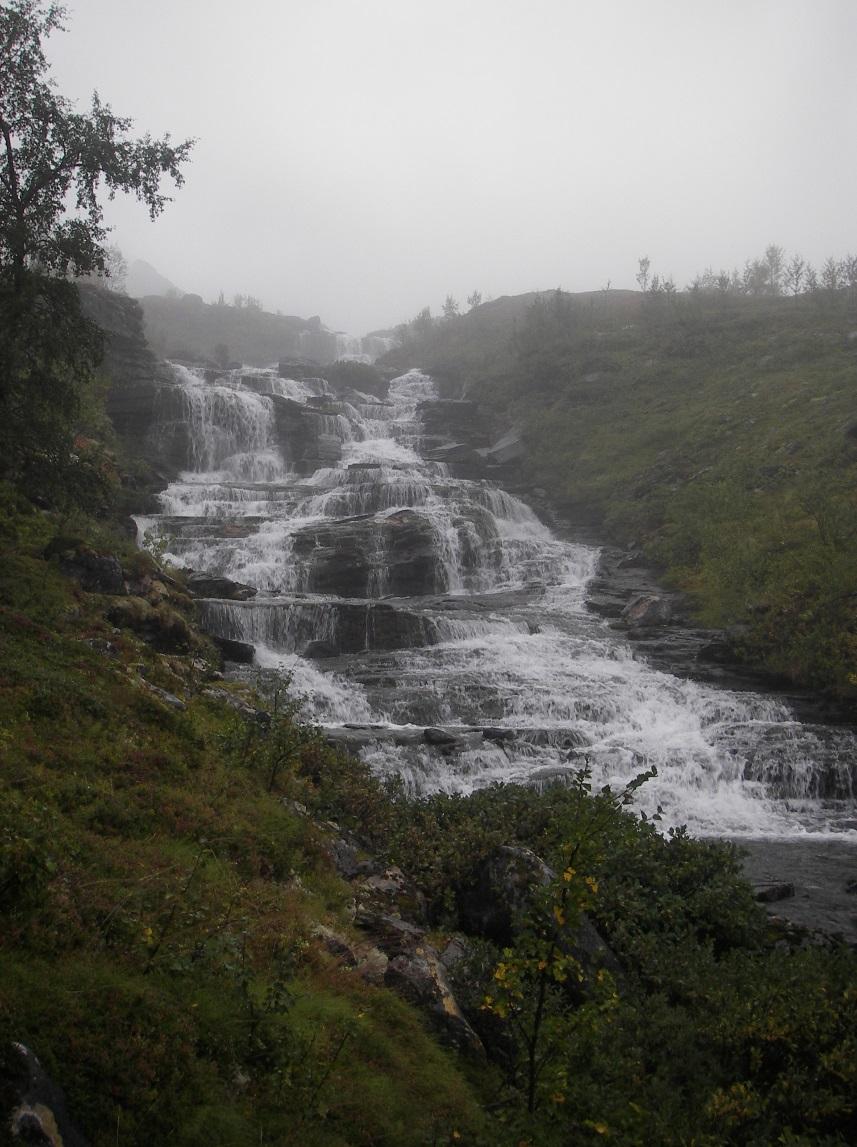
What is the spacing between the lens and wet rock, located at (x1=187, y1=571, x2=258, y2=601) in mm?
22641

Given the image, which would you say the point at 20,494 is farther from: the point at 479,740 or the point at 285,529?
the point at 285,529

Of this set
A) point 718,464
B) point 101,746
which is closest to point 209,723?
point 101,746

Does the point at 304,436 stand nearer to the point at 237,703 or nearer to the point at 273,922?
the point at 237,703

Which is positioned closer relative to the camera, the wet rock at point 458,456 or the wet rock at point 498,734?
the wet rock at point 498,734

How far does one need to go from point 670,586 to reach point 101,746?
2321 centimetres

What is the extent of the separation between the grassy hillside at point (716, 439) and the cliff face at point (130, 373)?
2099 cm

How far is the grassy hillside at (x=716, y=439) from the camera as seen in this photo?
69.8 ft

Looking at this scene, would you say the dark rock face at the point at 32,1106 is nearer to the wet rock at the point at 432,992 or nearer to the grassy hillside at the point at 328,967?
the grassy hillside at the point at 328,967

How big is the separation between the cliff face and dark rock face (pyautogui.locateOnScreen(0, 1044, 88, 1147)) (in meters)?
38.0

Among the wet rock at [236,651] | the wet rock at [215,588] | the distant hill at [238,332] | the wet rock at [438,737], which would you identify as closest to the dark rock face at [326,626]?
the wet rock at [215,588]

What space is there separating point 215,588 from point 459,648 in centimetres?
791

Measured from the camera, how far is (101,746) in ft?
25.5

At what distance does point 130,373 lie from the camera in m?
41.0

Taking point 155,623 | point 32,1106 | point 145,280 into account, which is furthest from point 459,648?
point 145,280
